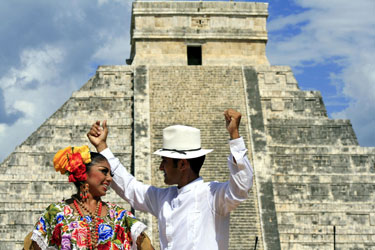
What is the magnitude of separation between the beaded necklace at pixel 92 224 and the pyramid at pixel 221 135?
12690mm

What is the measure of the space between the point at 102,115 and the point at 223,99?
Answer: 3.87m

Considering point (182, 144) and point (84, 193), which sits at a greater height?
point (182, 144)

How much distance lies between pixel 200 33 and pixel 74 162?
19.2 meters

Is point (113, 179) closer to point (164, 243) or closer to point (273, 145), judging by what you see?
point (164, 243)

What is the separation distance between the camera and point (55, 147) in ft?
66.0

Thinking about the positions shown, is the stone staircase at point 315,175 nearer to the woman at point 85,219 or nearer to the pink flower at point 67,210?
the woman at point 85,219

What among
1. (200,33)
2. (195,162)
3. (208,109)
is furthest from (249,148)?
(195,162)

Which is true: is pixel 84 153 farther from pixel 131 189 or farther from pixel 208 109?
pixel 208 109

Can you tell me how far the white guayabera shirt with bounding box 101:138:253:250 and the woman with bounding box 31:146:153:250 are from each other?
0.24m

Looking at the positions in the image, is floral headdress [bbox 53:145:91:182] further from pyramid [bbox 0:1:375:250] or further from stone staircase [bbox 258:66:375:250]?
stone staircase [bbox 258:66:375:250]

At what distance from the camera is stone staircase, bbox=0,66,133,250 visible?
18.7m

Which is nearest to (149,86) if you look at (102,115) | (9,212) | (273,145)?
(102,115)

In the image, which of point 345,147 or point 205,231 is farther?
point 345,147

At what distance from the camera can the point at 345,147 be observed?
67.0 feet
